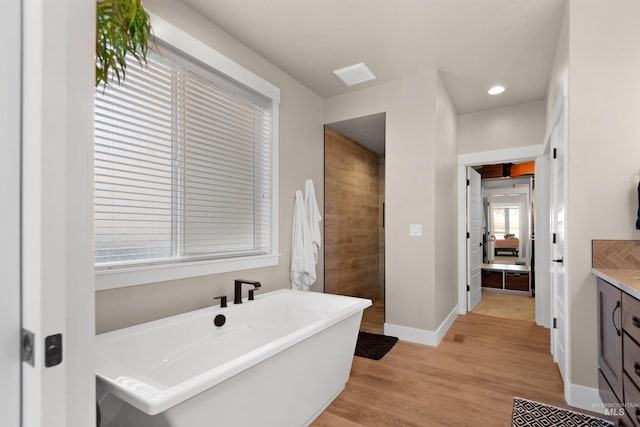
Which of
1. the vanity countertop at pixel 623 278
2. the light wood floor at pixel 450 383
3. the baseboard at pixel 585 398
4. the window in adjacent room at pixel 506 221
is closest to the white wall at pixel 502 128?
the light wood floor at pixel 450 383

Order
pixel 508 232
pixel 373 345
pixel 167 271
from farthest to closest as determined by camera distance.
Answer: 1. pixel 508 232
2. pixel 373 345
3. pixel 167 271

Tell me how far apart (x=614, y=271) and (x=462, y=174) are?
2.64 metres

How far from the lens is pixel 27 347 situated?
2.15 ft

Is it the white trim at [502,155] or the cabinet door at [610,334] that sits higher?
the white trim at [502,155]

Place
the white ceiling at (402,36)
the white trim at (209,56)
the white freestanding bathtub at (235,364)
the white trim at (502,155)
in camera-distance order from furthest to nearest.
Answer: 1. the white trim at (502,155)
2. the white ceiling at (402,36)
3. the white trim at (209,56)
4. the white freestanding bathtub at (235,364)

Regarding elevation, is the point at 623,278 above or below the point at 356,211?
below

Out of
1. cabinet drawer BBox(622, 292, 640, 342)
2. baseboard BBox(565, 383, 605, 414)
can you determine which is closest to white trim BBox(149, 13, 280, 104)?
cabinet drawer BBox(622, 292, 640, 342)

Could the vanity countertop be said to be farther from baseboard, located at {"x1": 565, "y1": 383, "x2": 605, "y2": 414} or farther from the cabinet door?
baseboard, located at {"x1": 565, "y1": 383, "x2": 605, "y2": 414}

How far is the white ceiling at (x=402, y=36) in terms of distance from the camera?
2316mm

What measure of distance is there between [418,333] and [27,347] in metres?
3.19

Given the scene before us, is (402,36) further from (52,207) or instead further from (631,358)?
(52,207)

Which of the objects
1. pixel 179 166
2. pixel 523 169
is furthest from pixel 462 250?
pixel 179 166

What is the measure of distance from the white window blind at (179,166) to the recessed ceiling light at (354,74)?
82cm

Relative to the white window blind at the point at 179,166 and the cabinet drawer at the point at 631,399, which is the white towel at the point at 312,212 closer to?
the white window blind at the point at 179,166
